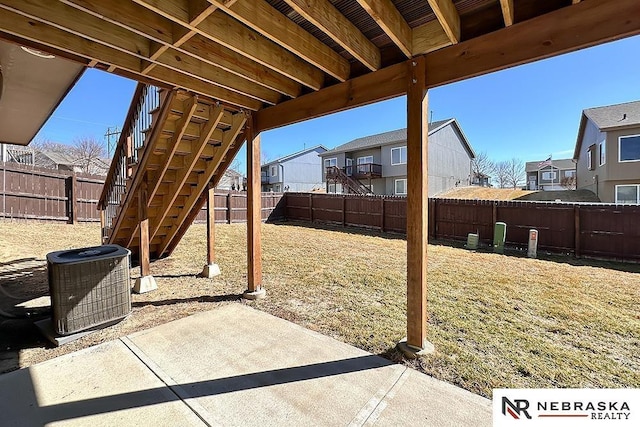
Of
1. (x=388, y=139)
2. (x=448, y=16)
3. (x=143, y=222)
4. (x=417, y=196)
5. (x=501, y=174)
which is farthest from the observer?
(x=501, y=174)

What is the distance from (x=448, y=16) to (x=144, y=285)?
196 inches

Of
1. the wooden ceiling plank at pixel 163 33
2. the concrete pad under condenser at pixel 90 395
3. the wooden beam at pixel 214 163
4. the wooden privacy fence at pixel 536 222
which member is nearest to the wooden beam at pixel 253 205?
the wooden beam at pixel 214 163

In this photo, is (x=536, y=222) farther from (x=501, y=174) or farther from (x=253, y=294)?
(x=501, y=174)

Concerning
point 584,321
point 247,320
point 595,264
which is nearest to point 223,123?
point 247,320

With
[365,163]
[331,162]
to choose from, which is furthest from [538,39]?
[331,162]

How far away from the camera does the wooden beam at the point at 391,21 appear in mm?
1877

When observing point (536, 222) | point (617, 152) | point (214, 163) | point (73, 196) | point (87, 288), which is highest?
point (617, 152)

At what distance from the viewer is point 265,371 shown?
7.84 feet

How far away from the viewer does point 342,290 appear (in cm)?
453

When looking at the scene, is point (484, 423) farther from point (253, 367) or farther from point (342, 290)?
point (342, 290)

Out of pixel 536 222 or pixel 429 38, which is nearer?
pixel 429 38

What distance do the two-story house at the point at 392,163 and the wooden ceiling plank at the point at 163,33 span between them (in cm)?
1651

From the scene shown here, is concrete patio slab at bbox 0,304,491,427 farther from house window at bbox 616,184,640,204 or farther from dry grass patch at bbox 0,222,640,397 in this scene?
house window at bbox 616,184,640,204

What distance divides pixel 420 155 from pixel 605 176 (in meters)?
15.9
